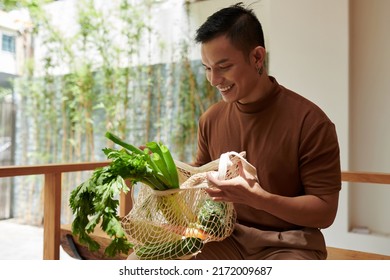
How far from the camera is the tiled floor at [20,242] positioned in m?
3.67

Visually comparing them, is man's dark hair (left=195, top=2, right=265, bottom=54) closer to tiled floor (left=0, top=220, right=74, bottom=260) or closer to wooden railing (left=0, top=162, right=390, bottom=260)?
wooden railing (left=0, top=162, right=390, bottom=260)

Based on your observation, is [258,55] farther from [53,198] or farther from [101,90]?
[101,90]

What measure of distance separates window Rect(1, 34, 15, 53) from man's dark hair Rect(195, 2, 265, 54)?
151 inches

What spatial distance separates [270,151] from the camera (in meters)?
1.20

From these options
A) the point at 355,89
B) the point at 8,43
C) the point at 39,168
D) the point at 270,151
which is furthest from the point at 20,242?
the point at 270,151

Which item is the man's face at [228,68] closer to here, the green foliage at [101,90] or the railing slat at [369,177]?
the railing slat at [369,177]

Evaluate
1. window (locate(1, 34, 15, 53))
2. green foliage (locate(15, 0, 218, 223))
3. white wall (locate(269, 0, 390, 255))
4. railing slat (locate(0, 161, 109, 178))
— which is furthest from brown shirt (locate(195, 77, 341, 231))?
window (locate(1, 34, 15, 53))

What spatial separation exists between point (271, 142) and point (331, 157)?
179 millimetres

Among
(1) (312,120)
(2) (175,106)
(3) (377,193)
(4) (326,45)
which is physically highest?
(4) (326,45)

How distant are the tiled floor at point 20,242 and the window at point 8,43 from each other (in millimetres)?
1967

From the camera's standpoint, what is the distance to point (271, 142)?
3.96ft

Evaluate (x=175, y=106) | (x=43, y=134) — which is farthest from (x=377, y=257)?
(x=43, y=134)

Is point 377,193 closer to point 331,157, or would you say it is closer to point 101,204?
point 331,157

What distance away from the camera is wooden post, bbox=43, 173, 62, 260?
1.86m
